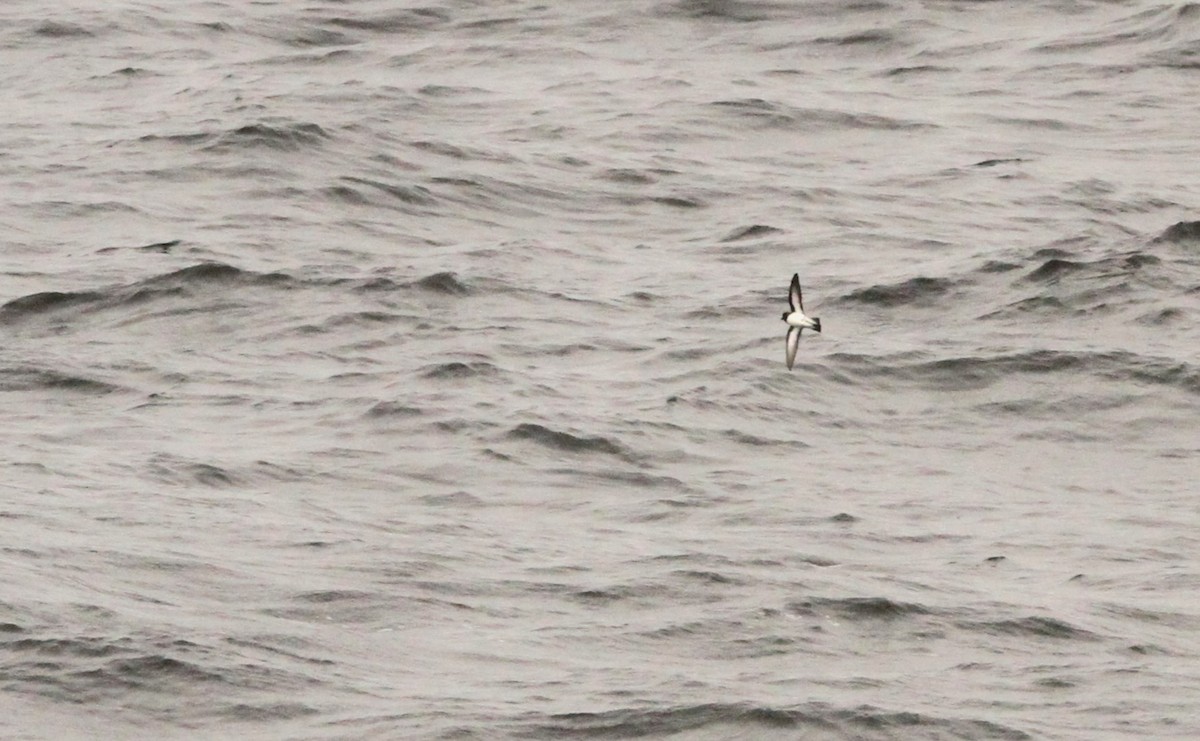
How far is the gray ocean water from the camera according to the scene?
1295 centimetres

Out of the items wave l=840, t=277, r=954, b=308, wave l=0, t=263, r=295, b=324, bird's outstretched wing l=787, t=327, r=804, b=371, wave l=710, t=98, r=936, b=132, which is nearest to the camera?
bird's outstretched wing l=787, t=327, r=804, b=371

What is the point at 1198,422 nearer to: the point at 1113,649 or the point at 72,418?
the point at 1113,649

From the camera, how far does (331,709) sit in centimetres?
1220

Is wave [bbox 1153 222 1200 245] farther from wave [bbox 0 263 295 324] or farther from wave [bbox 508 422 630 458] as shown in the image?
wave [bbox 0 263 295 324]

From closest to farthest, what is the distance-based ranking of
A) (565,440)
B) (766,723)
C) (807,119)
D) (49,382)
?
1. (766,723)
2. (565,440)
3. (49,382)
4. (807,119)

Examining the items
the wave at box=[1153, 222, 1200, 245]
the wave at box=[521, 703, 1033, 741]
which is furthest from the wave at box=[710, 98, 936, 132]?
the wave at box=[521, 703, 1033, 741]

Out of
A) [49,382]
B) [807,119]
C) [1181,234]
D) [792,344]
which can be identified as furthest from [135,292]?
[1181,234]

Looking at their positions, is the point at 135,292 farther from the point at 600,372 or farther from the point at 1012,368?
the point at 1012,368

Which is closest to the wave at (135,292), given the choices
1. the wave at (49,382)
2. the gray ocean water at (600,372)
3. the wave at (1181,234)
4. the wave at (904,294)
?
the gray ocean water at (600,372)

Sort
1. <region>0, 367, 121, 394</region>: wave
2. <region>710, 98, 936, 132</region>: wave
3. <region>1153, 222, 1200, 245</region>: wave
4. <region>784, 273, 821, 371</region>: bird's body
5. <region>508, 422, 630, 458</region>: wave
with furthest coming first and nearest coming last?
<region>710, 98, 936, 132</region>: wave < <region>1153, 222, 1200, 245</region>: wave < <region>0, 367, 121, 394</region>: wave < <region>508, 422, 630, 458</region>: wave < <region>784, 273, 821, 371</region>: bird's body

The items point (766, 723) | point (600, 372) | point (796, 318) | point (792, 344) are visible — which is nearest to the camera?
point (766, 723)

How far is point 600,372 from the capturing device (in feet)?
58.5

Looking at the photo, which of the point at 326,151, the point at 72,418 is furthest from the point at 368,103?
the point at 72,418

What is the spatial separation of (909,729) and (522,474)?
4.20m
